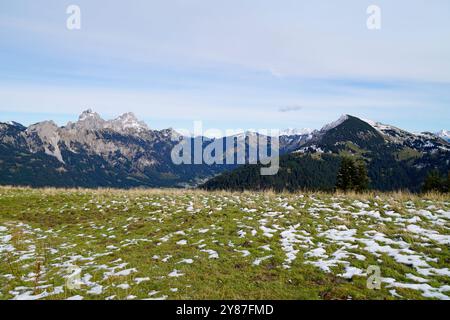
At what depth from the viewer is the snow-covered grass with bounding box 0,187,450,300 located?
10141 mm

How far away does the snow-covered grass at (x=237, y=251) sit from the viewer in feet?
33.3

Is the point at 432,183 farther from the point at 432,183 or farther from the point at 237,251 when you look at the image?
the point at 237,251

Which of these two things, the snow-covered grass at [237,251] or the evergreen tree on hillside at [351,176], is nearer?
the snow-covered grass at [237,251]

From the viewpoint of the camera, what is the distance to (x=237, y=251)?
1364 cm

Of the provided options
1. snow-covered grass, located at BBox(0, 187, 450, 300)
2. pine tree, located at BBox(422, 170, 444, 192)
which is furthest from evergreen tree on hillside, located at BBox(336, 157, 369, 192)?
snow-covered grass, located at BBox(0, 187, 450, 300)

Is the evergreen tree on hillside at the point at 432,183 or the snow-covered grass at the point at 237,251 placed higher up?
the snow-covered grass at the point at 237,251

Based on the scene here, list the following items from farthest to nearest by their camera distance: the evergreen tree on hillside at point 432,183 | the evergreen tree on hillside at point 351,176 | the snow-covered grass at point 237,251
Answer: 1. the evergreen tree on hillside at point 351,176
2. the evergreen tree on hillside at point 432,183
3. the snow-covered grass at point 237,251

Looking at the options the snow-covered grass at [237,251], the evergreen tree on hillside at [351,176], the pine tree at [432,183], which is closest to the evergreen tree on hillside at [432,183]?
the pine tree at [432,183]

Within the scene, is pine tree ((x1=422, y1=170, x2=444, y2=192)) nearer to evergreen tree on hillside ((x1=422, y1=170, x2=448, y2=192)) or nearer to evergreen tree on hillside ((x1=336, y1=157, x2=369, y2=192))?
evergreen tree on hillside ((x1=422, y1=170, x2=448, y2=192))

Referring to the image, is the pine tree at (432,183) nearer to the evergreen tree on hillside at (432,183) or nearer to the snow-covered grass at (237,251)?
the evergreen tree on hillside at (432,183)

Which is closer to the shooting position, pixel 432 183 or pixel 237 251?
pixel 237 251

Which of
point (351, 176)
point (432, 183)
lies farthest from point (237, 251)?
point (432, 183)

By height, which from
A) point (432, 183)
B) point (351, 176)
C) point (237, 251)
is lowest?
point (432, 183)
